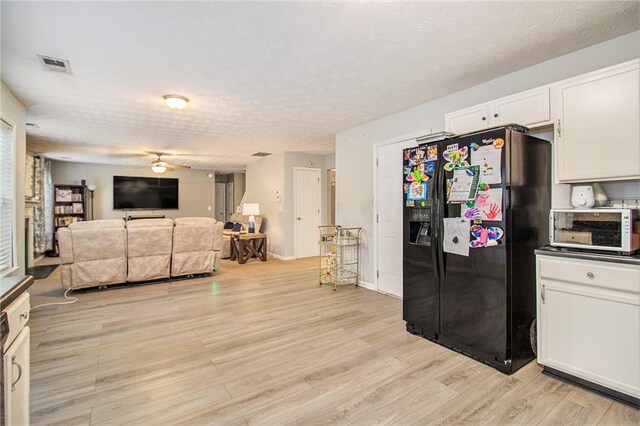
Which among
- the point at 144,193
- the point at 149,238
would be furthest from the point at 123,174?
the point at 149,238

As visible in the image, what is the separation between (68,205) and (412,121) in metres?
8.92

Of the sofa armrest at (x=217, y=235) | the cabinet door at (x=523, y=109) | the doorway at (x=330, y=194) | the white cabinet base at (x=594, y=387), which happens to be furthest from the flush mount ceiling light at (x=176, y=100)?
the doorway at (x=330, y=194)

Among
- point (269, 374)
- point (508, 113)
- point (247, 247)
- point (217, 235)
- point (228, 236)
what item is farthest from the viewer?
point (228, 236)

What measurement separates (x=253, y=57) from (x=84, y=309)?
3518 mm

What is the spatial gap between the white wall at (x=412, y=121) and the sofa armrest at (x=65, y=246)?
3.86 metres

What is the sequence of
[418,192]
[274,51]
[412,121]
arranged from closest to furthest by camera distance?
1. [274,51]
2. [418,192]
3. [412,121]

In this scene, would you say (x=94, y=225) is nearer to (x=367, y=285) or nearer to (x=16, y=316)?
(x=16, y=316)

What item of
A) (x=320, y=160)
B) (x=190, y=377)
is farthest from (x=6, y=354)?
(x=320, y=160)

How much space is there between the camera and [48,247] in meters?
7.61

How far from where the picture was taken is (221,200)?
38.0ft

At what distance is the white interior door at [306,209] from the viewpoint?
23.4 feet

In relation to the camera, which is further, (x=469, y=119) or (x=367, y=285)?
(x=367, y=285)

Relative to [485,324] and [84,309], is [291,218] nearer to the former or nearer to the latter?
[84,309]

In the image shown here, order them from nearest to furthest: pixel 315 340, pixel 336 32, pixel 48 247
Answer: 1. pixel 336 32
2. pixel 315 340
3. pixel 48 247
